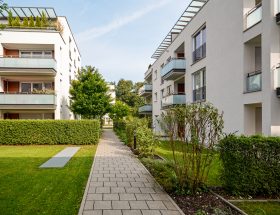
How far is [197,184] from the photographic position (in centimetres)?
716

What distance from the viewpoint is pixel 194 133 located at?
6.87 m

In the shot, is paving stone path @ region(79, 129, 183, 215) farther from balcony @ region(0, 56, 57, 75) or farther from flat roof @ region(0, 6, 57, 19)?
flat roof @ region(0, 6, 57, 19)

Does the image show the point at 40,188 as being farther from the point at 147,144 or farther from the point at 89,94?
the point at 89,94

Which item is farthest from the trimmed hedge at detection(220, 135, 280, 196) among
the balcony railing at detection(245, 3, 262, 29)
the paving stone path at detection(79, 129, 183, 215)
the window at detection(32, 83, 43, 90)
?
the window at detection(32, 83, 43, 90)

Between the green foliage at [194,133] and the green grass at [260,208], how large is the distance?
124cm

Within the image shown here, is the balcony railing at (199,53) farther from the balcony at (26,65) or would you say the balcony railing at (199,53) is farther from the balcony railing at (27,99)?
the balcony railing at (27,99)

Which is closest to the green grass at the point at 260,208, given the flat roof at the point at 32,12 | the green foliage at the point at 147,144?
the green foliage at the point at 147,144

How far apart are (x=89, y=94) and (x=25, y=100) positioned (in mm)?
6108

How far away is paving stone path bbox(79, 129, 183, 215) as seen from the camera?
580 centimetres

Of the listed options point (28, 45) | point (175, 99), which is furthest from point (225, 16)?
point (28, 45)

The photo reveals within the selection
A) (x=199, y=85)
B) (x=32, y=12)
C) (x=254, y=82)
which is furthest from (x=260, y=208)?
(x=32, y=12)

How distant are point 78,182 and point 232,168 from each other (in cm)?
441

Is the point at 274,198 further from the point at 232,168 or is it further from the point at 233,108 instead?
the point at 233,108

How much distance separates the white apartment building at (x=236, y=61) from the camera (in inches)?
476
